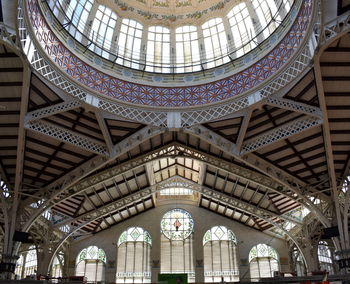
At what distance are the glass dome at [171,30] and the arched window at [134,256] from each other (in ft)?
71.4

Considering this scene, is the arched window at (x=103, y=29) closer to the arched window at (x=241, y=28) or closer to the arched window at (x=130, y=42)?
the arched window at (x=130, y=42)

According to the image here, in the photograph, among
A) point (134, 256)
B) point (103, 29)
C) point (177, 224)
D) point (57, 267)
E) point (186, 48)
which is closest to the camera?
point (103, 29)

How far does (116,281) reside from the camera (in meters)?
36.0

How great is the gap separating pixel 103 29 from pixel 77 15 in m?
2.13

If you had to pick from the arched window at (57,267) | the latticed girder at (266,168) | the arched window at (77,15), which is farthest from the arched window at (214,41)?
the arched window at (57,267)

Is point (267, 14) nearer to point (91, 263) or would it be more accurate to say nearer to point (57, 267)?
point (91, 263)

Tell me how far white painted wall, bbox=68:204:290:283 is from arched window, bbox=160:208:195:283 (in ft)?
1.85

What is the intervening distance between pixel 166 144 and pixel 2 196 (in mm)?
11279

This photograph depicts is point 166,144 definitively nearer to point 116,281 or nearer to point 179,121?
point 179,121

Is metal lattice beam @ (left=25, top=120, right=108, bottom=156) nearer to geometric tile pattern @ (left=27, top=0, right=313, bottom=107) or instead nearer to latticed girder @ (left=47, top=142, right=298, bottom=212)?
geometric tile pattern @ (left=27, top=0, right=313, bottom=107)

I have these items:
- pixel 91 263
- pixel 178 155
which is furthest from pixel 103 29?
pixel 91 263

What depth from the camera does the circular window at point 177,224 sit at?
125ft

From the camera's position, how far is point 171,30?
960 inches

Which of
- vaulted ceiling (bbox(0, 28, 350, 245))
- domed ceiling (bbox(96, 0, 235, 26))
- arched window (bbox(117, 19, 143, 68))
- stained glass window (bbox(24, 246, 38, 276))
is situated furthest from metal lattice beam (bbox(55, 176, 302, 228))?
domed ceiling (bbox(96, 0, 235, 26))
